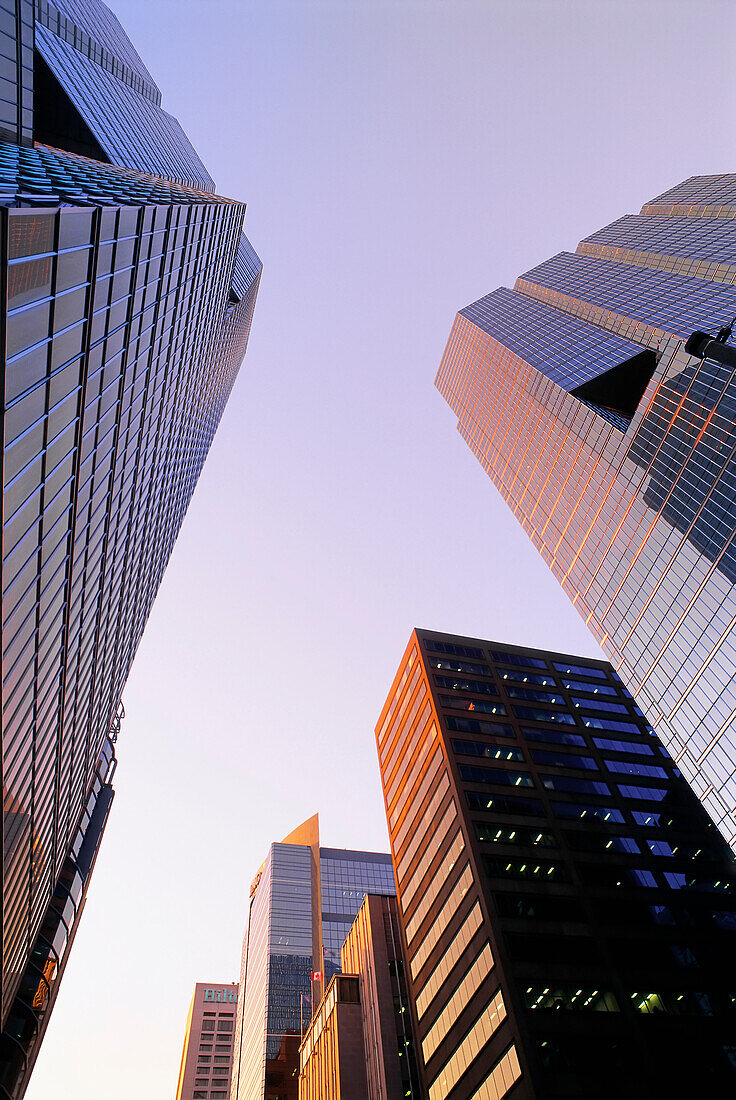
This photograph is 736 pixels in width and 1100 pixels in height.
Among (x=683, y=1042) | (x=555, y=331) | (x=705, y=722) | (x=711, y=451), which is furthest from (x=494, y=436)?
(x=683, y=1042)

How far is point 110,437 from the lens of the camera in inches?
1308

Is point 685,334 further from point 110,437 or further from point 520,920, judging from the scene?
point 110,437

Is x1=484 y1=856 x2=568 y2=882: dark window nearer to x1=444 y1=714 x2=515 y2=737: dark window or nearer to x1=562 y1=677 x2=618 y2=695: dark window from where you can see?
x1=444 y1=714 x2=515 y2=737: dark window

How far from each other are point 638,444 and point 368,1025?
78954 mm

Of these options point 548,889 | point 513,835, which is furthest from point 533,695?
point 548,889

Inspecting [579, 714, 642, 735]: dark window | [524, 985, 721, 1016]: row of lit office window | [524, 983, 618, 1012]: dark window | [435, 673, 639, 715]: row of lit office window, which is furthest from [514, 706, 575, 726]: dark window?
[524, 983, 618, 1012]: dark window

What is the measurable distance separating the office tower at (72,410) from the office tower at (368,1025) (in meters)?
39.9

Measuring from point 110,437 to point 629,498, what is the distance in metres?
63.7

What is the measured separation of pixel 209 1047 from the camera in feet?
604

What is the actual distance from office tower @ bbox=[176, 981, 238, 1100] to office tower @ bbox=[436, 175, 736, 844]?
170 metres

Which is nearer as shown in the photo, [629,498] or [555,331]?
[629,498]

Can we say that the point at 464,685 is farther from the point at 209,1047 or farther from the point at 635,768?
the point at 209,1047

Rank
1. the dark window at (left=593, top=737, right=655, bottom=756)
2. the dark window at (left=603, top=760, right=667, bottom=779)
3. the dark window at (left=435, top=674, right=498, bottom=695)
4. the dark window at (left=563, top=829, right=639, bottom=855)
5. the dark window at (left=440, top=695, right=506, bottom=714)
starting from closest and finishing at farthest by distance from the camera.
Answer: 1. the dark window at (left=563, top=829, right=639, bottom=855)
2. the dark window at (left=603, top=760, right=667, bottom=779)
3. the dark window at (left=440, top=695, right=506, bottom=714)
4. the dark window at (left=593, top=737, right=655, bottom=756)
5. the dark window at (left=435, top=674, right=498, bottom=695)

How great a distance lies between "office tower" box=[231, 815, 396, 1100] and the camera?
130 meters
